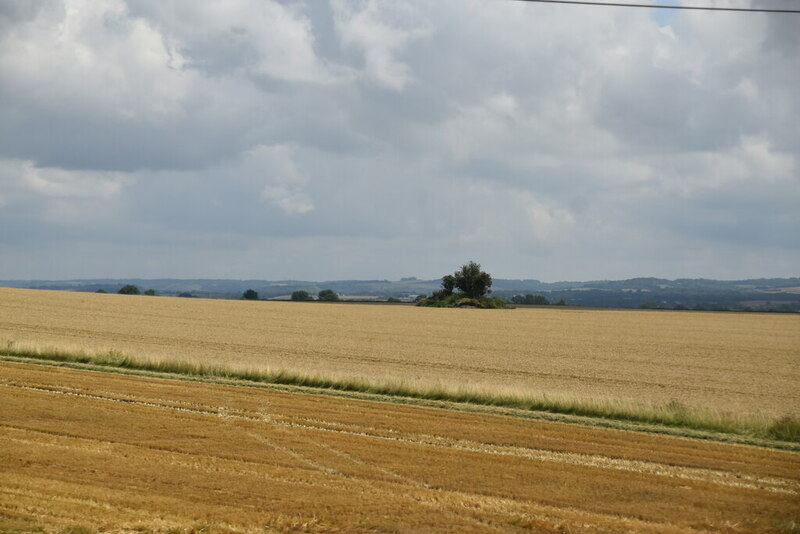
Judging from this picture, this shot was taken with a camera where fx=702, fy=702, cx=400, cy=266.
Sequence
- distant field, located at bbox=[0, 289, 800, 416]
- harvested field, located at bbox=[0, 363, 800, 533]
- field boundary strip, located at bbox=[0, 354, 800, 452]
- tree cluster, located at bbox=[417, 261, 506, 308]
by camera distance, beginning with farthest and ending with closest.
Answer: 1. tree cluster, located at bbox=[417, 261, 506, 308]
2. distant field, located at bbox=[0, 289, 800, 416]
3. field boundary strip, located at bbox=[0, 354, 800, 452]
4. harvested field, located at bbox=[0, 363, 800, 533]

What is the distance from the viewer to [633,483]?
32.2 feet

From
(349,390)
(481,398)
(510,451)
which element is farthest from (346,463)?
(349,390)

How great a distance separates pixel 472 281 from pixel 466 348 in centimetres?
5295

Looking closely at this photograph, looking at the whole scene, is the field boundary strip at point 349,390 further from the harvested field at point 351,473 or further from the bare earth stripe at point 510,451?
the bare earth stripe at point 510,451

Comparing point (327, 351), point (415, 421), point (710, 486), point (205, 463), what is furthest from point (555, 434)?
point (327, 351)

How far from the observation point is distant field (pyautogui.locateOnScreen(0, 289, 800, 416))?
2256 cm

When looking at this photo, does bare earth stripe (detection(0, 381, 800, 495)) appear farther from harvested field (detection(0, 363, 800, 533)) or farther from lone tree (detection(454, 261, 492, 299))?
lone tree (detection(454, 261, 492, 299))

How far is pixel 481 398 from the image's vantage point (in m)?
17.0

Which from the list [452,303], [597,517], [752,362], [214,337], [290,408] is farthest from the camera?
[452,303]

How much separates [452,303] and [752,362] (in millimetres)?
53003

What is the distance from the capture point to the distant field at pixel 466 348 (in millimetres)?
22562

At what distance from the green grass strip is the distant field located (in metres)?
0.88

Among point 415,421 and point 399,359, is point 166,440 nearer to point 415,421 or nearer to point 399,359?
point 415,421

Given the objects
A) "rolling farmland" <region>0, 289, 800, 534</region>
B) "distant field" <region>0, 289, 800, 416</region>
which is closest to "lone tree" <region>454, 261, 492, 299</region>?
"distant field" <region>0, 289, 800, 416</region>
